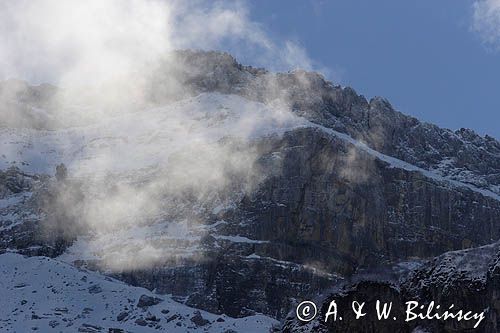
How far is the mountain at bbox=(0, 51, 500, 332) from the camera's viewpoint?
92.2 m

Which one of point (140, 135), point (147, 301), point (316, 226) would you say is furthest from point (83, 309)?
point (140, 135)

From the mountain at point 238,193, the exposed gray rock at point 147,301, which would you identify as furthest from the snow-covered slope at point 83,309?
the mountain at point 238,193

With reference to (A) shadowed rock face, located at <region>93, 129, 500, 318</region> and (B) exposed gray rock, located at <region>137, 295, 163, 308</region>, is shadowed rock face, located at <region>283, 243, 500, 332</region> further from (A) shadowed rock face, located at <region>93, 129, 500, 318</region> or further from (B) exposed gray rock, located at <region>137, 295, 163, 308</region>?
(A) shadowed rock face, located at <region>93, 129, 500, 318</region>

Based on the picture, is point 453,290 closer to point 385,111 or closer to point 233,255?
point 233,255

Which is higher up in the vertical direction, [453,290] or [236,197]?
[236,197]

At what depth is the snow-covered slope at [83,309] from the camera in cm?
6284

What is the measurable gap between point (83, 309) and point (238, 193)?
120 ft

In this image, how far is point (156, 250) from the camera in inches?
3649

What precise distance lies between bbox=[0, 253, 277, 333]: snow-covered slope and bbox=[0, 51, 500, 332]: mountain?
6437 mm

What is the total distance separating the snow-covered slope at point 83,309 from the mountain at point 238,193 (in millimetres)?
6437

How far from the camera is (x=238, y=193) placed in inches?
3969

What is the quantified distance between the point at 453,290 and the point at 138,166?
79.8 m

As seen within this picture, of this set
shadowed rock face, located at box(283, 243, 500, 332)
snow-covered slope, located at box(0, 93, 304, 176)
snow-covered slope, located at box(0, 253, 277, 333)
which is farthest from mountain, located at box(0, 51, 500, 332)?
shadowed rock face, located at box(283, 243, 500, 332)

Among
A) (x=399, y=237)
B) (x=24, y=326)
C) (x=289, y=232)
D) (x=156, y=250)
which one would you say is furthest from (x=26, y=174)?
(x=24, y=326)
